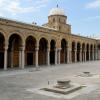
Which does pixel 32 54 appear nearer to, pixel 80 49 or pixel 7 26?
pixel 7 26

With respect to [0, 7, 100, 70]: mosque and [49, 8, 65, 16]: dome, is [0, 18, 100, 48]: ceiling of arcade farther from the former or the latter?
[49, 8, 65, 16]: dome

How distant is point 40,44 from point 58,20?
7.87m

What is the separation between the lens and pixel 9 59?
25266 millimetres

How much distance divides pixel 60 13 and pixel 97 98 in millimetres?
29309

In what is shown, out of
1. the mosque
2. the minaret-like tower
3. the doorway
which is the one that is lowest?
the doorway

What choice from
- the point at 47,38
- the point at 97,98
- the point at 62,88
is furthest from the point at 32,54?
the point at 97,98

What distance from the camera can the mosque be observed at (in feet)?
70.8

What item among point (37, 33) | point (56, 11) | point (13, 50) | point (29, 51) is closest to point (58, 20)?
point (56, 11)

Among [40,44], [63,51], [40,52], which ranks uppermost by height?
[40,44]

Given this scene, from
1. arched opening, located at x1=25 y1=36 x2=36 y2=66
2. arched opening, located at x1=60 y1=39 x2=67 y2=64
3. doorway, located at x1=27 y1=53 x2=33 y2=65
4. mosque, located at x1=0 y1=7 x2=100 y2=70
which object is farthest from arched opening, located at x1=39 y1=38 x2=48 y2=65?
arched opening, located at x1=60 y1=39 x2=67 y2=64

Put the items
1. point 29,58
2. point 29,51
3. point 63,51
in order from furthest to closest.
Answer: point 63,51 < point 29,58 < point 29,51

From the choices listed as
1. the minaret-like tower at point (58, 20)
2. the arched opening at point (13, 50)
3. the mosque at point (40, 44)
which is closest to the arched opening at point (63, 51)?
the mosque at point (40, 44)

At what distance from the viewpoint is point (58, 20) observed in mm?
36125

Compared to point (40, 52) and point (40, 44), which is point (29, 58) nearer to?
point (40, 52)
